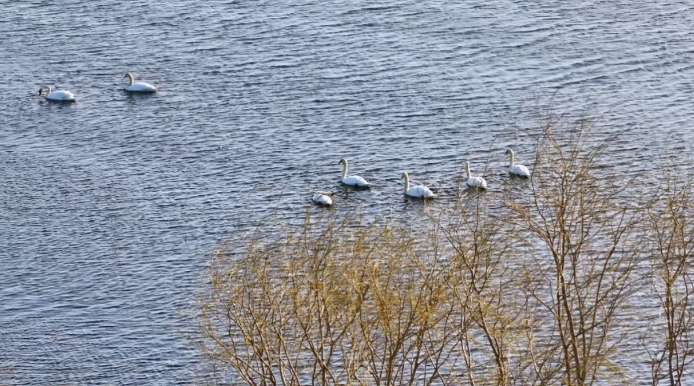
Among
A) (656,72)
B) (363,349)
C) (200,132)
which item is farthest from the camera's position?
(656,72)

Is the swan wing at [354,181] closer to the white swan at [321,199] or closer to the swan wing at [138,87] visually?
the white swan at [321,199]

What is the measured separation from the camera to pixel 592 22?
75.1m

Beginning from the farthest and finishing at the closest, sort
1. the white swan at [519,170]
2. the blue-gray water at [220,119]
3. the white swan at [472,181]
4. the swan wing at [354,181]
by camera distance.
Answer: the white swan at [519,170] → the swan wing at [354,181] → the white swan at [472,181] → the blue-gray water at [220,119]

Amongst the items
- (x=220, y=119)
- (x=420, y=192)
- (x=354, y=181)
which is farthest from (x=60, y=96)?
(x=420, y=192)

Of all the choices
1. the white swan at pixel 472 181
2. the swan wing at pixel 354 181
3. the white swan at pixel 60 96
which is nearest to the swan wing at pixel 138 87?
the white swan at pixel 60 96

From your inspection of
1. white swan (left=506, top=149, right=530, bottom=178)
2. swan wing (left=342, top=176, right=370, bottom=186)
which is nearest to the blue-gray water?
swan wing (left=342, top=176, right=370, bottom=186)

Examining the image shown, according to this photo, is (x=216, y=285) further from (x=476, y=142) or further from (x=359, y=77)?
(x=359, y=77)

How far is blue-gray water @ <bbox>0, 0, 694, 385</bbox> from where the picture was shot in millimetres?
48625

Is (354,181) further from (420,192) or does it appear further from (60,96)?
(60,96)

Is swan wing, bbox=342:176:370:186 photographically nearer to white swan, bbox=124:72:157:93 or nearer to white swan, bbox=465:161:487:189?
white swan, bbox=465:161:487:189

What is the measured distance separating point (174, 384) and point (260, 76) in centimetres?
2787

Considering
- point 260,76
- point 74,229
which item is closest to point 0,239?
point 74,229

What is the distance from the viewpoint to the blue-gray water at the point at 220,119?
4862cm

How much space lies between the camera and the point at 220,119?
64438mm
